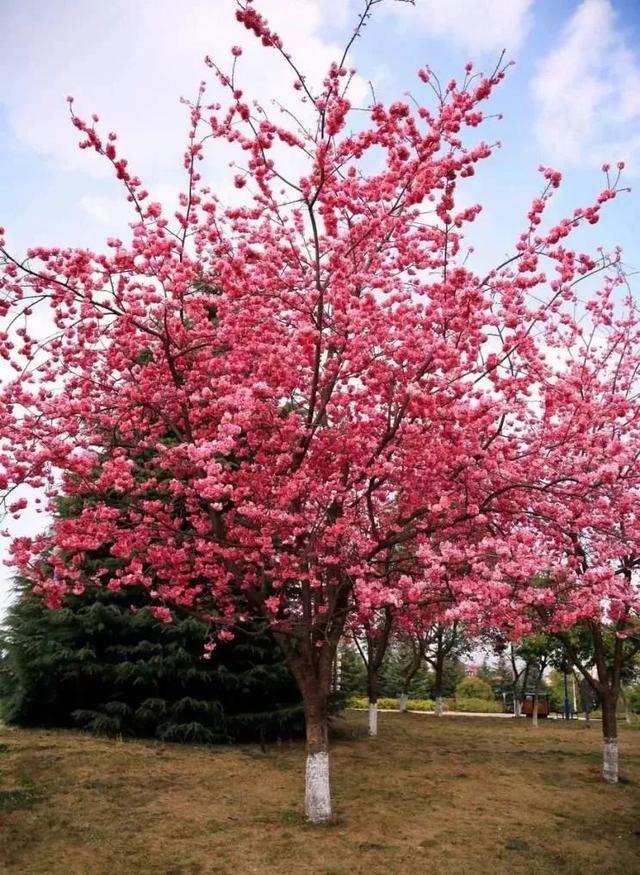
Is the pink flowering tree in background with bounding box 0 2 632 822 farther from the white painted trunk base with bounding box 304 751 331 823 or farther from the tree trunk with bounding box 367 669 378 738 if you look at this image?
the tree trunk with bounding box 367 669 378 738

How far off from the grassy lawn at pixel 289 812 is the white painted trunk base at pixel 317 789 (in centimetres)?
23

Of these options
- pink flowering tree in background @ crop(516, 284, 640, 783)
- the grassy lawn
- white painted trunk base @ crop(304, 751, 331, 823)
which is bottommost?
the grassy lawn

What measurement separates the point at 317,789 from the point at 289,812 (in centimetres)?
93

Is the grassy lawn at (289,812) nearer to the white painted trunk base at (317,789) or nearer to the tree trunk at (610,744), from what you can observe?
the white painted trunk base at (317,789)

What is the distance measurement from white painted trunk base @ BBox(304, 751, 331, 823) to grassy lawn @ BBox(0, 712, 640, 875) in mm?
234

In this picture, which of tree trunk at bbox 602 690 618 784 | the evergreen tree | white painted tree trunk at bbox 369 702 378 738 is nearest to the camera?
tree trunk at bbox 602 690 618 784

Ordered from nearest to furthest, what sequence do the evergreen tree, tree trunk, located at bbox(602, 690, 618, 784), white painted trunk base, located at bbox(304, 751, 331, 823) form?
1. white painted trunk base, located at bbox(304, 751, 331, 823)
2. tree trunk, located at bbox(602, 690, 618, 784)
3. the evergreen tree

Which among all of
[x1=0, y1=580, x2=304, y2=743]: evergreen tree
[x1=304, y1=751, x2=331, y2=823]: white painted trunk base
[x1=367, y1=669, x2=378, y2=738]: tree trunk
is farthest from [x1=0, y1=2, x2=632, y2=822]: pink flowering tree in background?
[x1=367, y1=669, x2=378, y2=738]: tree trunk

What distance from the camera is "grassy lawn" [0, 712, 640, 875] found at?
25.9ft

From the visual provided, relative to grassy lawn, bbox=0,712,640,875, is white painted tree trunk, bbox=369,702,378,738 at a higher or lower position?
lower

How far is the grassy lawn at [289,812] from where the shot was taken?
7887mm

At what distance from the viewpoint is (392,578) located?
11.4m

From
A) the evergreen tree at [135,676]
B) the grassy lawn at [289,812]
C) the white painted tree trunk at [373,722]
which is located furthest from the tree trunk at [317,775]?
the white painted tree trunk at [373,722]

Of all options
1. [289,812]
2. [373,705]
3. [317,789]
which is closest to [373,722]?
[373,705]
